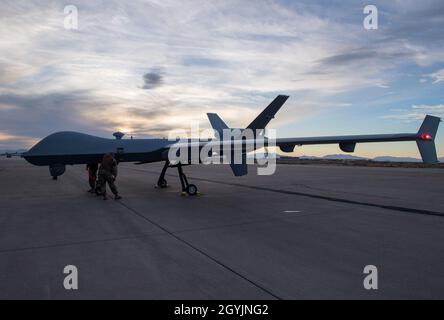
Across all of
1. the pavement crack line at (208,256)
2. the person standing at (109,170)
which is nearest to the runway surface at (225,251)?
the pavement crack line at (208,256)

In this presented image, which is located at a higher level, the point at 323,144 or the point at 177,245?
the point at 323,144

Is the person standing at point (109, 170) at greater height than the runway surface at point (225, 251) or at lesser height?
greater

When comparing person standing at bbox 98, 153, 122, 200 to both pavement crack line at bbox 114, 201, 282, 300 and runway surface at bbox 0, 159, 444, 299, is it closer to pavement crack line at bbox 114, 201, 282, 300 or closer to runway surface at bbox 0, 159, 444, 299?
runway surface at bbox 0, 159, 444, 299

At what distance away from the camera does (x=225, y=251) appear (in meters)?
6.72

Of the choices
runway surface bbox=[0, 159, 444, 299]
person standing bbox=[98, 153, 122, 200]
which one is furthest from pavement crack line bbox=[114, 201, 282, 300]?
person standing bbox=[98, 153, 122, 200]

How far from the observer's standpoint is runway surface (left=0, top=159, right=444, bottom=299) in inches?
192

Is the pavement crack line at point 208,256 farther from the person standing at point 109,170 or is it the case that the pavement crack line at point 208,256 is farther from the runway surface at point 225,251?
the person standing at point 109,170

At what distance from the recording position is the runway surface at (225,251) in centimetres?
489
